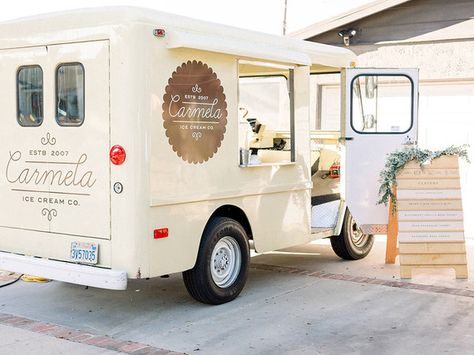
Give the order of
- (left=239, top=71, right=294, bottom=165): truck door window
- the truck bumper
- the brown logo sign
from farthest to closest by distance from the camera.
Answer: (left=239, top=71, right=294, bottom=165): truck door window < the brown logo sign < the truck bumper

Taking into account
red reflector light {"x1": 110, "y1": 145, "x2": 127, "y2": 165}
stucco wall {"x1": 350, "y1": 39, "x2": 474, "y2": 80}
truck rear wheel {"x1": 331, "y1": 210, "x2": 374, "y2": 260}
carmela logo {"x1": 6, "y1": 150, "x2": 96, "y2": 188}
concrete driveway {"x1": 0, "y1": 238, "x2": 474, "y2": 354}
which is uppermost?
stucco wall {"x1": 350, "y1": 39, "x2": 474, "y2": 80}

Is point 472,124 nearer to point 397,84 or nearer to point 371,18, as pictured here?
point 371,18

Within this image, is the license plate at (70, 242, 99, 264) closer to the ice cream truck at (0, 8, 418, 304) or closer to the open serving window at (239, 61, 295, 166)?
the ice cream truck at (0, 8, 418, 304)

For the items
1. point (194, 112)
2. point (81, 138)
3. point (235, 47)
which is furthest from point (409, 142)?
point (81, 138)

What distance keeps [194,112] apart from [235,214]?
1.16 m

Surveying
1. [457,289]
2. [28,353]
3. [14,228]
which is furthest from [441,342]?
[14,228]

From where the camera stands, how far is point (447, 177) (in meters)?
7.41

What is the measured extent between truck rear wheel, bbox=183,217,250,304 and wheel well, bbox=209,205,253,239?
9 cm

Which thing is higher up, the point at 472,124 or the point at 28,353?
the point at 472,124

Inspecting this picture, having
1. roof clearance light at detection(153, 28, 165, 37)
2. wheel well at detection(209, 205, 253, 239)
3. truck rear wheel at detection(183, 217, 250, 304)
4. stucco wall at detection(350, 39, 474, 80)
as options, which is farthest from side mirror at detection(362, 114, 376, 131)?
roof clearance light at detection(153, 28, 165, 37)

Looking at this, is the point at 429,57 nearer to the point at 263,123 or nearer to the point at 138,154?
the point at 263,123

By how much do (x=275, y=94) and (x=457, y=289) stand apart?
389cm

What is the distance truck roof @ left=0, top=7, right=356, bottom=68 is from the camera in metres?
5.57

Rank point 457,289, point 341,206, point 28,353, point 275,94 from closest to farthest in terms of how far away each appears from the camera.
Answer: point 28,353
point 457,289
point 341,206
point 275,94
